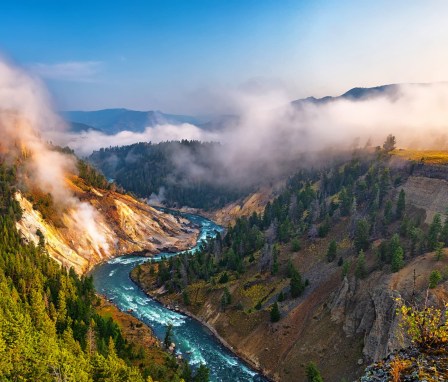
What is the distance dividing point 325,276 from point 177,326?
4411cm

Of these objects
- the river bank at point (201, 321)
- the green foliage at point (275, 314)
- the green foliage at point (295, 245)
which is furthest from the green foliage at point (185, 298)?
the green foliage at point (295, 245)

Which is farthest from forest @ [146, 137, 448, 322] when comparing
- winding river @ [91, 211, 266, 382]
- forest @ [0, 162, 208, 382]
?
forest @ [0, 162, 208, 382]

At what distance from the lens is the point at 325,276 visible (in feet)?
347

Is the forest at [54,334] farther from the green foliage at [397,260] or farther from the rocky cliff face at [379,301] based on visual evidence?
the green foliage at [397,260]

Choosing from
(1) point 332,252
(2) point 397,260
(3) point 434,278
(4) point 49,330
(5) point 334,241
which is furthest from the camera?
(5) point 334,241

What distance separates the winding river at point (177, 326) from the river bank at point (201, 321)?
0.89 meters

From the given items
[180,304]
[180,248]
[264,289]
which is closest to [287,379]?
[264,289]

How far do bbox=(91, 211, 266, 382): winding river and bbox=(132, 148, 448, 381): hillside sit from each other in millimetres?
3869

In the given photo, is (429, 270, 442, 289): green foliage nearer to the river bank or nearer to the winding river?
the river bank

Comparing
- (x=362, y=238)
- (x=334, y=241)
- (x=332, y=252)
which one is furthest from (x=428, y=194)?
(x=332, y=252)

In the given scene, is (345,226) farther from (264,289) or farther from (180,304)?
(180,304)

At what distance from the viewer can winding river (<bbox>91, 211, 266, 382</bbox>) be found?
87188 mm

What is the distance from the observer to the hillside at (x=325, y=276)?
8112 centimetres

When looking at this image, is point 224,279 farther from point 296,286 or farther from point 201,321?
point 296,286
